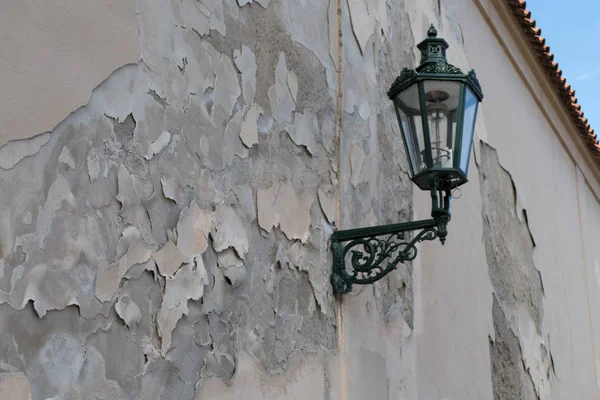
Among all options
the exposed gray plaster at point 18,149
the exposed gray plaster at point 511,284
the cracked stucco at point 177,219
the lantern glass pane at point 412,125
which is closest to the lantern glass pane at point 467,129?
the lantern glass pane at point 412,125

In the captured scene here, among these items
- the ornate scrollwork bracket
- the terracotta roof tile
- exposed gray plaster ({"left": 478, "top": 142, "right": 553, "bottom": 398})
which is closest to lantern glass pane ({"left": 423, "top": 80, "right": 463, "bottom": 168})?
the ornate scrollwork bracket

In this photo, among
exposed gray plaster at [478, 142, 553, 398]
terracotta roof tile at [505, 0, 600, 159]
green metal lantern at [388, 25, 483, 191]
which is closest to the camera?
green metal lantern at [388, 25, 483, 191]

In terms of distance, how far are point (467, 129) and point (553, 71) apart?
4393mm

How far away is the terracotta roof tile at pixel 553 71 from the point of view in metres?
6.74

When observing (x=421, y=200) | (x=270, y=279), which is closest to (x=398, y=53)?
(x=421, y=200)

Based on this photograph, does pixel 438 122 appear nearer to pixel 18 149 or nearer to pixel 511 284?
pixel 18 149

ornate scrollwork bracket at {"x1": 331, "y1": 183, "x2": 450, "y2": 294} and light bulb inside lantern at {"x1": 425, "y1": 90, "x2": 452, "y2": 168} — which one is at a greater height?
light bulb inside lantern at {"x1": 425, "y1": 90, "x2": 452, "y2": 168}

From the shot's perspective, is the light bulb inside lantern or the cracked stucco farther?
the light bulb inside lantern

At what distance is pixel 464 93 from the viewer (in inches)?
131


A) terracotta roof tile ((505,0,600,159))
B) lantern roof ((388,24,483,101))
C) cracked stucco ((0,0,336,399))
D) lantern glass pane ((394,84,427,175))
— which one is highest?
terracotta roof tile ((505,0,600,159))

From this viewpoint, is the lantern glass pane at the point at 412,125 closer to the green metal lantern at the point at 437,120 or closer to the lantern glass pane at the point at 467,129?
the green metal lantern at the point at 437,120

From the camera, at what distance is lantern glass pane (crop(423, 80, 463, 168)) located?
3291 millimetres

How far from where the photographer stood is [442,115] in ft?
11.0

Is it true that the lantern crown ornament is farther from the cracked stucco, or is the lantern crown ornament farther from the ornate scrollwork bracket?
the cracked stucco
